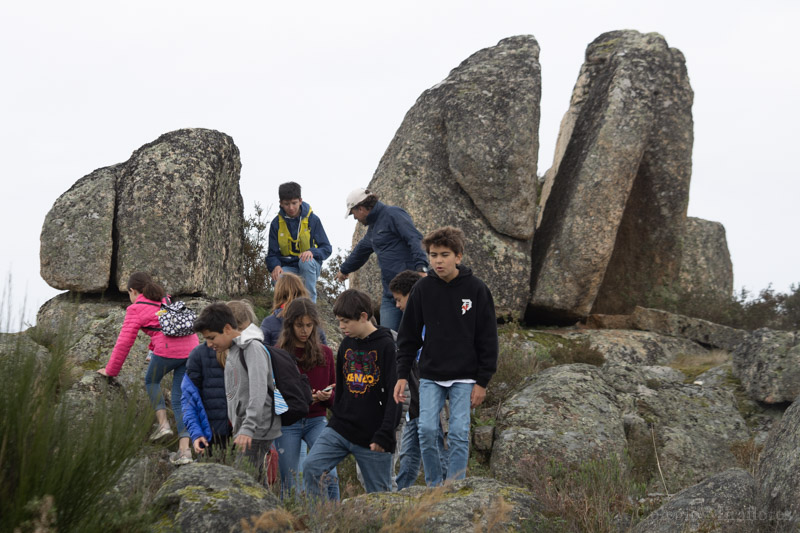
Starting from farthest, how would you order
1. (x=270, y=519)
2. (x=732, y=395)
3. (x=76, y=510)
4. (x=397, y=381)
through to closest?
1. (x=732, y=395)
2. (x=397, y=381)
3. (x=270, y=519)
4. (x=76, y=510)

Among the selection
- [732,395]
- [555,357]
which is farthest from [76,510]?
[555,357]

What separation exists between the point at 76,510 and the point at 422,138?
12048 millimetres

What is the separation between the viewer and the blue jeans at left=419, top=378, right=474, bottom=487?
19.6 ft

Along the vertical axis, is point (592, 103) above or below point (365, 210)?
above

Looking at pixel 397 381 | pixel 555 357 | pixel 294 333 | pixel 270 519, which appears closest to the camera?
pixel 270 519

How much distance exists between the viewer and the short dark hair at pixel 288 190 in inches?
376

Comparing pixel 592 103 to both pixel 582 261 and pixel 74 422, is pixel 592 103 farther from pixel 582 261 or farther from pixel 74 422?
pixel 74 422

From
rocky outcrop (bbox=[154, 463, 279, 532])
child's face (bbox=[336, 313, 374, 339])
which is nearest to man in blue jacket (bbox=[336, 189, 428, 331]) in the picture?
child's face (bbox=[336, 313, 374, 339])

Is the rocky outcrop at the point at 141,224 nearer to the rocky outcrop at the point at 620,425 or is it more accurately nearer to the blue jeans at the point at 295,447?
the rocky outcrop at the point at 620,425

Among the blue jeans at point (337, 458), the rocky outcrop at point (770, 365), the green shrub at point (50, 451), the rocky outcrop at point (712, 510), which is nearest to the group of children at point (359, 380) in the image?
the blue jeans at point (337, 458)

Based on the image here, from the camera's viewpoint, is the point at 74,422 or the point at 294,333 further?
the point at 294,333

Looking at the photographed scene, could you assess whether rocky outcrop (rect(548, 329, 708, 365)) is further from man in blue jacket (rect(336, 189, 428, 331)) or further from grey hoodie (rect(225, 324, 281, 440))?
grey hoodie (rect(225, 324, 281, 440))

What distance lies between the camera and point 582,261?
14453 mm

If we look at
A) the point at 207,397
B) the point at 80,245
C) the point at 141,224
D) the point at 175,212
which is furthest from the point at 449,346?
the point at 80,245
